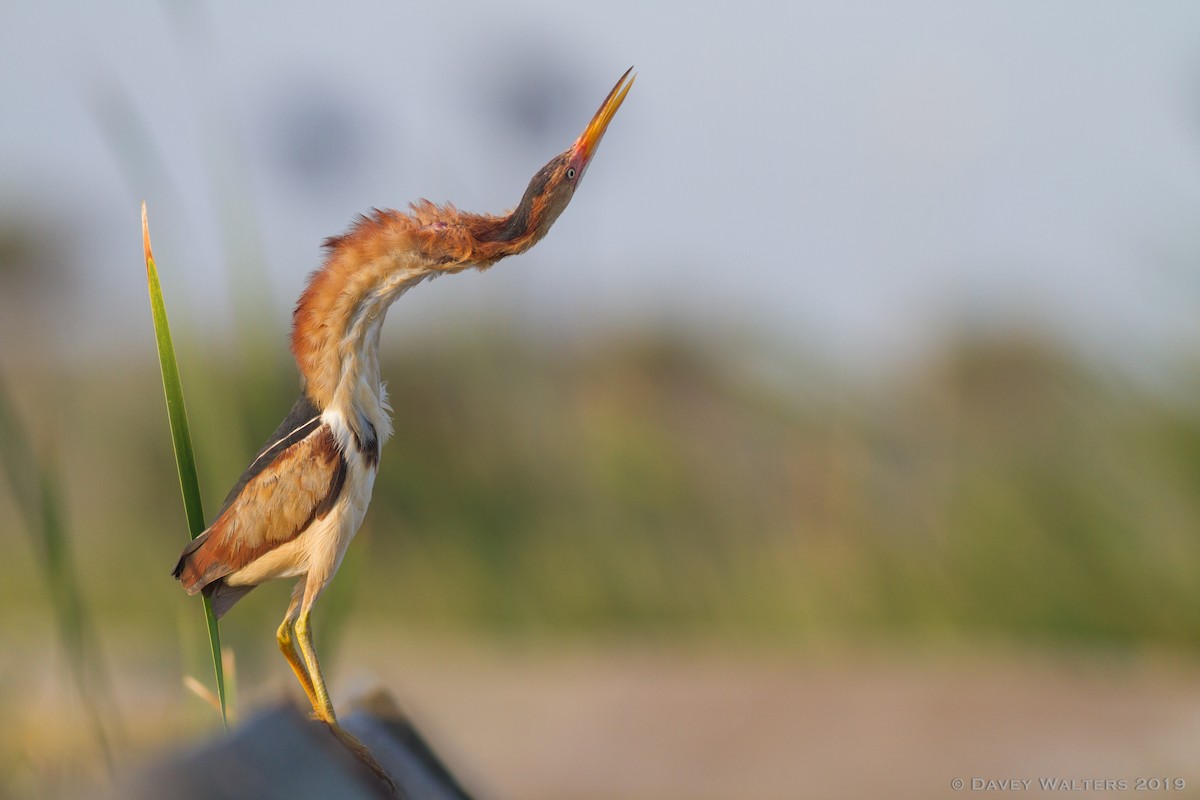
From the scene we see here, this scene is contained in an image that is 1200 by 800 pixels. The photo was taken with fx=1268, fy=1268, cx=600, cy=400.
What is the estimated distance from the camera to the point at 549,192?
3.28 feet

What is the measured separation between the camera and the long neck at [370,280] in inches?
39.3

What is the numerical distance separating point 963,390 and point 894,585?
1.28 metres

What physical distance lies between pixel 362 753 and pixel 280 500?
9.0 inches

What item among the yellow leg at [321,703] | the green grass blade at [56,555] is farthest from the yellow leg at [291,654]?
the green grass blade at [56,555]

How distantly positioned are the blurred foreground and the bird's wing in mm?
1940

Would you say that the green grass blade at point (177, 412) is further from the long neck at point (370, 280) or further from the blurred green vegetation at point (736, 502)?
the blurred green vegetation at point (736, 502)

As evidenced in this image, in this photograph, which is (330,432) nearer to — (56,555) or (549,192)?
(549,192)

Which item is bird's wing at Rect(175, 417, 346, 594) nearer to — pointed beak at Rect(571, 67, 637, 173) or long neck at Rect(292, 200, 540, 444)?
long neck at Rect(292, 200, 540, 444)

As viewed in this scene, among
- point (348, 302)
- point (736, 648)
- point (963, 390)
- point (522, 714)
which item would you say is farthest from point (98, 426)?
point (348, 302)

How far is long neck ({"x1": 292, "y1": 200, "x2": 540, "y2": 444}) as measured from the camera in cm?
100

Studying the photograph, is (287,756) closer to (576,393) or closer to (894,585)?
(894,585)

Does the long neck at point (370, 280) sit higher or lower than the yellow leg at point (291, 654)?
higher

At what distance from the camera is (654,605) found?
508 cm

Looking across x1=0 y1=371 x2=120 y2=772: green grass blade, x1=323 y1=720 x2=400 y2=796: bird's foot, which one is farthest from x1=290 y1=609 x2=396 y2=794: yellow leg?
x1=0 y1=371 x2=120 y2=772: green grass blade
